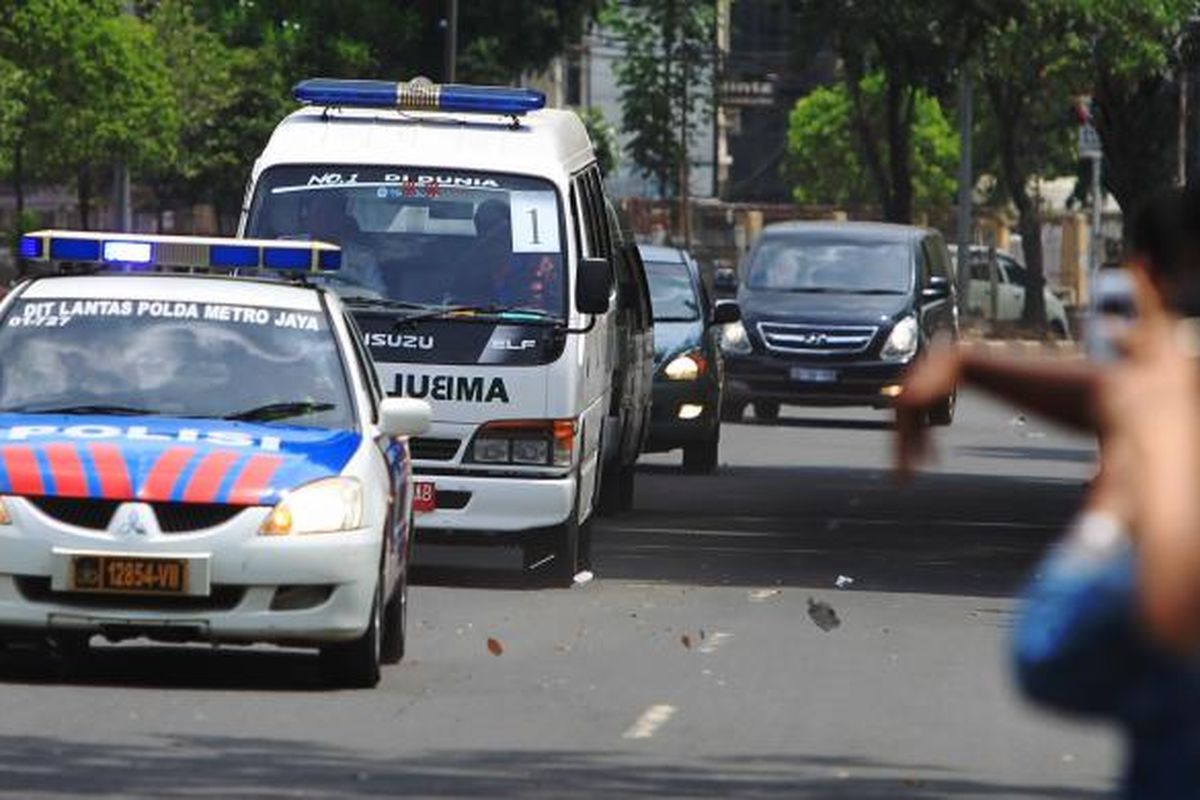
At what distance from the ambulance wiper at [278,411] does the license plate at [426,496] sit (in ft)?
13.6

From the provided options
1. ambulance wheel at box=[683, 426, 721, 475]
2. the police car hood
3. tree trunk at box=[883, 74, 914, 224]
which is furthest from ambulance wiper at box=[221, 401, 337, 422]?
tree trunk at box=[883, 74, 914, 224]

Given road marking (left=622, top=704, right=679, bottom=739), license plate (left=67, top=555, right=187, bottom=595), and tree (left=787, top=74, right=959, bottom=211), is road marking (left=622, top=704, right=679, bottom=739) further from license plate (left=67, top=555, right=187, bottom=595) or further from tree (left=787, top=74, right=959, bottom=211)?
tree (left=787, top=74, right=959, bottom=211)

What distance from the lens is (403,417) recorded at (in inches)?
496

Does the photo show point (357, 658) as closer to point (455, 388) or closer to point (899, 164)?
point (455, 388)

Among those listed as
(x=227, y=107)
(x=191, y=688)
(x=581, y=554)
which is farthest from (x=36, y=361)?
(x=227, y=107)

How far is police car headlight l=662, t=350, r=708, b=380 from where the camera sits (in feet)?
88.4

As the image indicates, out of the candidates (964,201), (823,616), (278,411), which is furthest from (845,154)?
(278,411)

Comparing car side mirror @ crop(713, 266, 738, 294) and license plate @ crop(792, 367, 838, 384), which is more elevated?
car side mirror @ crop(713, 266, 738, 294)

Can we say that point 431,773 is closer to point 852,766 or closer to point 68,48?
point 852,766

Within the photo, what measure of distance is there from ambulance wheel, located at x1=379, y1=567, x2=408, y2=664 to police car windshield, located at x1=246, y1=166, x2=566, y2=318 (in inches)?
162

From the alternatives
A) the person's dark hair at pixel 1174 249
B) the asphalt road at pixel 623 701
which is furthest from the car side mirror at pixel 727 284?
the person's dark hair at pixel 1174 249

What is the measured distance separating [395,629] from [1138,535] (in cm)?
999

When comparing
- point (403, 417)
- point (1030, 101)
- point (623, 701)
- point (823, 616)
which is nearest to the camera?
point (623, 701)

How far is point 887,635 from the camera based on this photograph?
1525cm
